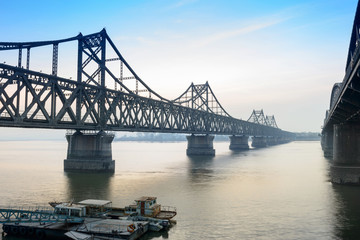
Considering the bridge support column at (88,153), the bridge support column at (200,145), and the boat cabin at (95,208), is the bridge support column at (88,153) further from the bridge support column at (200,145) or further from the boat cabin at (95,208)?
the bridge support column at (200,145)

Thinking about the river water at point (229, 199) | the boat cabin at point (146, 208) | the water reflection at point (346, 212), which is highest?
the boat cabin at point (146, 208)

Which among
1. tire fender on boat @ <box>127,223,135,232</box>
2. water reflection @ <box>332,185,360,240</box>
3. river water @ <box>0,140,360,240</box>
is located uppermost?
tire fender on boat @ <box>127,223,135,232</box>

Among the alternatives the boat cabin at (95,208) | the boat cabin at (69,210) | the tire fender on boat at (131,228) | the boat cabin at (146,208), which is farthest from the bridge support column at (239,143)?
the tire fender on boat at (131,228)

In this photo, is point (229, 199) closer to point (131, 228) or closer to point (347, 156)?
point (131, 228)

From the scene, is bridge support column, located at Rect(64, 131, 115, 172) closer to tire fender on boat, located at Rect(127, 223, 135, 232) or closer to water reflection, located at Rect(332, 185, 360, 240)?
tire fender on boat, located at Rect(127, 223, 135, 232)

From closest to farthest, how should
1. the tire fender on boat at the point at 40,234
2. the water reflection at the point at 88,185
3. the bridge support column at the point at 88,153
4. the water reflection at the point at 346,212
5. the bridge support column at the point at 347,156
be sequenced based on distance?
the tire fender on boat at the point at 40,234 → the water reflection at the point at 346,212 → the water reflection at the point at 88,185 → the bridge support column at the point at 347,156 → the bridge support column at the point at 88,153

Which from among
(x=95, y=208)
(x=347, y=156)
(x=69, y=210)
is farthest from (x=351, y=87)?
(x=69, y=210)

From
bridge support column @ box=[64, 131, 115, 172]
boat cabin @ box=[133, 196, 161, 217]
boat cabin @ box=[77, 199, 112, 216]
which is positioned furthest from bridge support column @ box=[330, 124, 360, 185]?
bridge support column @ box=[64, 131, 115, 172]

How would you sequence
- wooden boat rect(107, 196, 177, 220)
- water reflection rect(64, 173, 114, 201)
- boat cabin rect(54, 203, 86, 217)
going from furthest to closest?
water reflection rect(64, 173, 114, 201) → wooden boat rect(107, 196, 177, 220) → boat cabin rect(54, 203, 86, 217)
